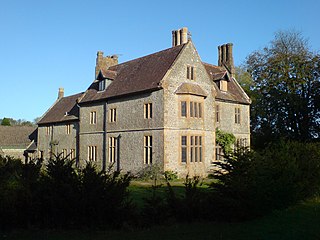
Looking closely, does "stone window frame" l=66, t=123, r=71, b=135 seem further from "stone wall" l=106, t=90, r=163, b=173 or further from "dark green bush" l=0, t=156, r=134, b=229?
"dark green bush" l=0, t=156, r=134, b=229

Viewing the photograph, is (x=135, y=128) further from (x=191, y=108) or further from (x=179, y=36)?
(x=179, y=36)

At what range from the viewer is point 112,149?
101ft

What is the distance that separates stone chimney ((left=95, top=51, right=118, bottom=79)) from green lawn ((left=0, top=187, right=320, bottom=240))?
90.9 ft

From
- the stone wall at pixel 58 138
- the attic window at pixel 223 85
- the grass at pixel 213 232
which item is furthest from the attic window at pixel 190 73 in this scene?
the grass at pixel 213 232

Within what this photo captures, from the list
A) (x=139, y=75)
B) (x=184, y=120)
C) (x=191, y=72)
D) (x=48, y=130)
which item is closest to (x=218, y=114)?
(x=191, y=72)

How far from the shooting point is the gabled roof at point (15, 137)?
154ft

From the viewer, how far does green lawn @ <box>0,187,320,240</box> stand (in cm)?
987

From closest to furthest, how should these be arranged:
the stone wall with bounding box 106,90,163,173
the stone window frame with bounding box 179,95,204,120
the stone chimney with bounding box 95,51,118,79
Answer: the stone wall with bounding box 106,90,163,173, the stone window frame with bounding box 179,95,204,120, the stone chimney with bounding box 95,51,118,79

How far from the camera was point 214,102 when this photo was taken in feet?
99.5

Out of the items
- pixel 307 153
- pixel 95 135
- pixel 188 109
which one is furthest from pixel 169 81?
pixel 307 153

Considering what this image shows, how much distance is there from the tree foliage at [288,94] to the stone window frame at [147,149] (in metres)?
21.8

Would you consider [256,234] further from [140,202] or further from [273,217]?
[140,202]

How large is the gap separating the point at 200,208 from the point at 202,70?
18839 millimetres

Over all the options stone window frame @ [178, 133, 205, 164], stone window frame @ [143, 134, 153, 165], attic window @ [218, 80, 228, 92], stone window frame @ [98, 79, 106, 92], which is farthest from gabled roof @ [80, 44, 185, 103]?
attic window @ [218, 80, 228, 92]
